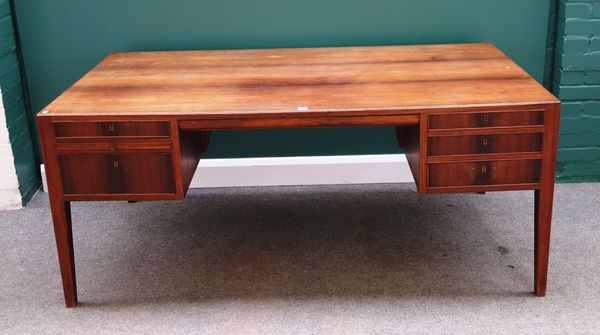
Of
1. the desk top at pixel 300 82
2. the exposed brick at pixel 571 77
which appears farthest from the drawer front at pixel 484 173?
the exposed brick at pixel 571 77

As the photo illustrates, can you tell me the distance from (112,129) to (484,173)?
96 cm

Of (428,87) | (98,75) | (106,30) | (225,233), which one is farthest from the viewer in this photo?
(106,30)

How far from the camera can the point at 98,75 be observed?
84.7 inches

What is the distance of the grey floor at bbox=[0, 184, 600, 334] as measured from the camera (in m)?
1.87

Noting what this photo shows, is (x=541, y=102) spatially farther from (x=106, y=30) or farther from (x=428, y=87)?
(x=106, y=30)

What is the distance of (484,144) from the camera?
1.80 meters

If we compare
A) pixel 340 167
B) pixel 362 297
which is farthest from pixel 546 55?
pixel 362 297

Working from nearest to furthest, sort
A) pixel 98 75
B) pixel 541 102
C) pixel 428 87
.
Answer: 1. pixel 541 102
2. pixel 428 87
3. pixel 98 75

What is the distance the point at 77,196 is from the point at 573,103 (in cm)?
175

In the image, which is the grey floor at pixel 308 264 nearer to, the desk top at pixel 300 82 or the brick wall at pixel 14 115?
the brick wall at pixel 14 115

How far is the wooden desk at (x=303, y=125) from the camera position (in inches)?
69.9

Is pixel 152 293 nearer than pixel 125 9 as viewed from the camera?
Yes

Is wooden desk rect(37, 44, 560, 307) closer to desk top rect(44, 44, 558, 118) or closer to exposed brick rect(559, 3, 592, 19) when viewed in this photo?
desk top rect(44, 44, 558, 118)

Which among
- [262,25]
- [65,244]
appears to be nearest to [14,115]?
[65,244]
